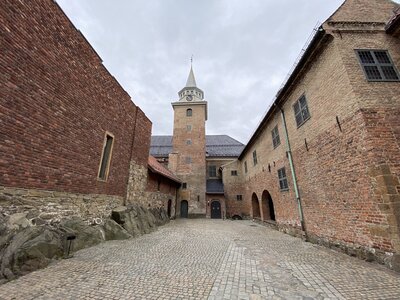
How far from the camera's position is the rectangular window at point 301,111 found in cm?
772

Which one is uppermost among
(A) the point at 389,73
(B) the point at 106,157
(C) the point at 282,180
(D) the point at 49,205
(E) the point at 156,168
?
(A) the point at 389,73

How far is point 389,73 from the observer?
18.6ft

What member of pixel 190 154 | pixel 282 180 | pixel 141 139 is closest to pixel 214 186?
pixel 190 154

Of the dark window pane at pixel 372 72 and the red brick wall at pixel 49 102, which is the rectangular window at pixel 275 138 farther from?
the red brick wall at pixel 49 102

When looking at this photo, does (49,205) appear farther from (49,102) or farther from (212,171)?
(212,171)

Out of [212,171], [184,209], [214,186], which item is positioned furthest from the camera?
[212,171]

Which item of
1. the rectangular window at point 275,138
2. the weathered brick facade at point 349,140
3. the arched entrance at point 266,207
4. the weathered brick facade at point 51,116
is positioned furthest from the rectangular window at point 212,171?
the weathered brick facade at point 51,116

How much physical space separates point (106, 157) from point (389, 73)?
11079 millimetres

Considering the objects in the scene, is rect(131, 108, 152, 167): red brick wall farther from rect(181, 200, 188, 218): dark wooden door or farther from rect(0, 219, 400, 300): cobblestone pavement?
rect(181, 200, 188, 218): dark wooden door

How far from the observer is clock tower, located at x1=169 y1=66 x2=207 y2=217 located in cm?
2041

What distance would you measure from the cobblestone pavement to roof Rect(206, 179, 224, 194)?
15.1 meters

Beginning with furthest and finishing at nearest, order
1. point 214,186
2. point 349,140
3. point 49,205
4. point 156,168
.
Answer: point 214,186, point 156,168, point 349,140, point 49,205

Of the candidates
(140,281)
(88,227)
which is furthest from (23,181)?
(140,281)

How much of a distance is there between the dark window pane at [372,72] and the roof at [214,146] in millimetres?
20090
